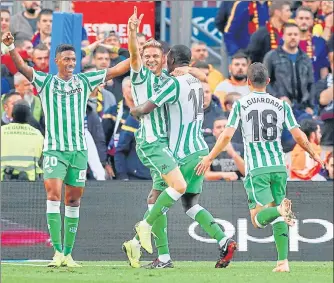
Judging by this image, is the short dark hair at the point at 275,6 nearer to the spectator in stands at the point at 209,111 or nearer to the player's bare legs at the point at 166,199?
the spectator in stands at the point at 209,111

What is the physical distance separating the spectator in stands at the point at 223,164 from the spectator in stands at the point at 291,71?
60.5 inches

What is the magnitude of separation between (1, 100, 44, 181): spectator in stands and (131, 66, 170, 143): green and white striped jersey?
3.22m

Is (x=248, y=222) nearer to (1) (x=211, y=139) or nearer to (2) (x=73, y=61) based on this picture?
(1) (x=211, y=139)

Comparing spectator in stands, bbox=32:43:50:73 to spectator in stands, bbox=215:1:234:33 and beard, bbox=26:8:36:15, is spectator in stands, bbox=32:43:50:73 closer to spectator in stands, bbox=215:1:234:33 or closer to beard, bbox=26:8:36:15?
beard, bbox=26:8:36:15

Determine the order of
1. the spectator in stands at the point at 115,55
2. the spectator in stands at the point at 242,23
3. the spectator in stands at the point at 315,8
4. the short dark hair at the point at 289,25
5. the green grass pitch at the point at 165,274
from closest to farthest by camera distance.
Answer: the green grass pitch at the point at 165,274 < the short dark hair at the point at 289,25 < the spectator in stands at the point at 115,55 < the spectator in stands at the point at 242,23 < the spectator in stands at the point at 315,8

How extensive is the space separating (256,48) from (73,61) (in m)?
6.24

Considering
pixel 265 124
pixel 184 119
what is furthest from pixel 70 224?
pixel 265 124

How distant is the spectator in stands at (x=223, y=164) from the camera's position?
1636cm

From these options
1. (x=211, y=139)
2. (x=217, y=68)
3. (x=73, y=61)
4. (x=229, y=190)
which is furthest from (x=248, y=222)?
(x=217, y=68)

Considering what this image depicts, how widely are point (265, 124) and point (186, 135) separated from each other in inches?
32.8

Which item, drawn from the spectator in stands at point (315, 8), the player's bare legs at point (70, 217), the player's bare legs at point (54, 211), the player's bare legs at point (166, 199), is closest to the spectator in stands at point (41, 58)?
the spectator in stands at point (315, 8)

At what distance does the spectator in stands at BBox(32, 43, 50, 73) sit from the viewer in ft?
57.1

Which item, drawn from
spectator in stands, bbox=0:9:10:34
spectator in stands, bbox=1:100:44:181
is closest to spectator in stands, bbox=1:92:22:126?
spectator in stands, bbox=1:100:44:181

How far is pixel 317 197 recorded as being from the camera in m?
15.3
